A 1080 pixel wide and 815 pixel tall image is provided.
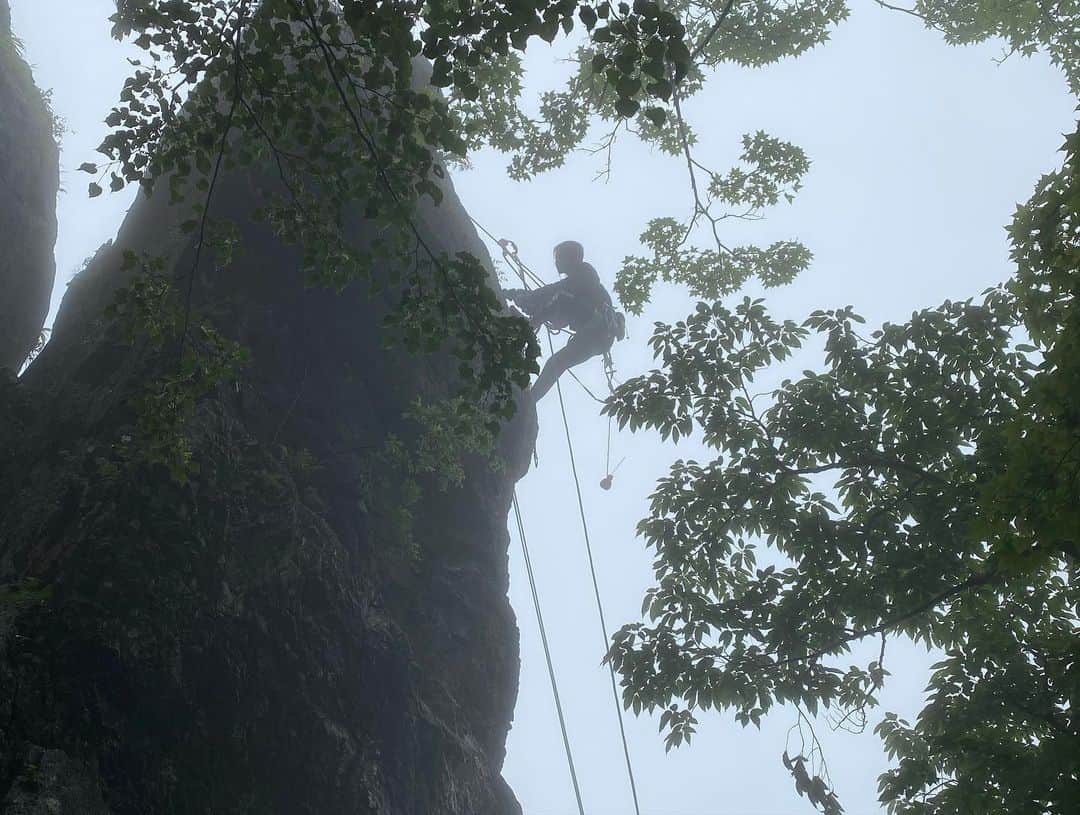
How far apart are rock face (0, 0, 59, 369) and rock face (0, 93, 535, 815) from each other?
0.70 metres

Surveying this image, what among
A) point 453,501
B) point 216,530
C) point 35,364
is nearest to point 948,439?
point 453,501

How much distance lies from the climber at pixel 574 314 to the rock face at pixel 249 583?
318cm

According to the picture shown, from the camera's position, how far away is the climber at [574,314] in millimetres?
12328

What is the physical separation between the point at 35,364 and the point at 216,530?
3296mm

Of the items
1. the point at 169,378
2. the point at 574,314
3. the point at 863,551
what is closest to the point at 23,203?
the point at 169,378

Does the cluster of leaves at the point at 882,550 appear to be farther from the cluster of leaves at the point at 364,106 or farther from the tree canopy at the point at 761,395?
the cluster of leaves at the point at 364,106

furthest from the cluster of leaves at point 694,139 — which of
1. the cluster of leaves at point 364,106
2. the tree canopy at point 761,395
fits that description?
the cluster of leaves at point 364,106

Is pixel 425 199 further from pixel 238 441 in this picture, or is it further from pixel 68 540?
pixel 68 540

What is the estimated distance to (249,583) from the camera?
620 cm

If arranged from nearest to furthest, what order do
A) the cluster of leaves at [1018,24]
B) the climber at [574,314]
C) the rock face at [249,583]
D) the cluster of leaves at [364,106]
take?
1. the cluster of leaves at [364,106]
2. the rock face at [249,583]
3. the cluster of leaves at [1018,24]
4. the climber at [574,314]

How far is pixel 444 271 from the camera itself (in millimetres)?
A: 3979

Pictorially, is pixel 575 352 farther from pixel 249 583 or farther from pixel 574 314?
pixel 249 583

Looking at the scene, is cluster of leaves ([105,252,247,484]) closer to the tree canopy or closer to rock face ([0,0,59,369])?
the tree canopy

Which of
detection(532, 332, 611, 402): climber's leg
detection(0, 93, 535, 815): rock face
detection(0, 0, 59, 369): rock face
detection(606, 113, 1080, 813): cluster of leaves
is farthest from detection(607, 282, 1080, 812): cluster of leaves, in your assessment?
detection(0, 0, 59, 369): rock face
